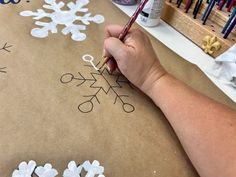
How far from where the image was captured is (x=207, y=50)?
63cm

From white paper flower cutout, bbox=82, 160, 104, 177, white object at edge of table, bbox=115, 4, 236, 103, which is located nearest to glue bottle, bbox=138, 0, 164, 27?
white object at edge of table, bbox=115, 4, 236, 103

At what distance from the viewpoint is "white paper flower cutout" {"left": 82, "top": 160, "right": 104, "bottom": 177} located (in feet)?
1.24

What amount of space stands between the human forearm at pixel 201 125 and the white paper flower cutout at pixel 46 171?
8.0 inches

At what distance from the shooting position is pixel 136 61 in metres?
Result: 0.47

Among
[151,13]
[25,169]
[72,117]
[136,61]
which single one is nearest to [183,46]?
[151,13]

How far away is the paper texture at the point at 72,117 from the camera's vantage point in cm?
39

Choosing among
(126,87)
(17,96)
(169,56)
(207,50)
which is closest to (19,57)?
(17,96)

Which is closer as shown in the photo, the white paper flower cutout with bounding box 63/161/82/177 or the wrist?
the white paper flower cutout with bounding box 63/161/82/177

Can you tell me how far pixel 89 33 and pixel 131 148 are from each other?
1.01ft

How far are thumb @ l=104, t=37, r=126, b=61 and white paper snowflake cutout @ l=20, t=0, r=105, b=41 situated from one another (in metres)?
0.12

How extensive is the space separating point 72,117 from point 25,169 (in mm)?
109

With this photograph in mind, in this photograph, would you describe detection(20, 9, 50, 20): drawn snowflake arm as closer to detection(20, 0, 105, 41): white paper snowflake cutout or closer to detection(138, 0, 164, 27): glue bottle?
detection(20, 0, 105, 41): white paper snowflake cutout

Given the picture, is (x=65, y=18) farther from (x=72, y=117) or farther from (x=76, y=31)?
(x=72, y=117)

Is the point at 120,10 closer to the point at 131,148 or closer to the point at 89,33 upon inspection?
the point at 89,33
